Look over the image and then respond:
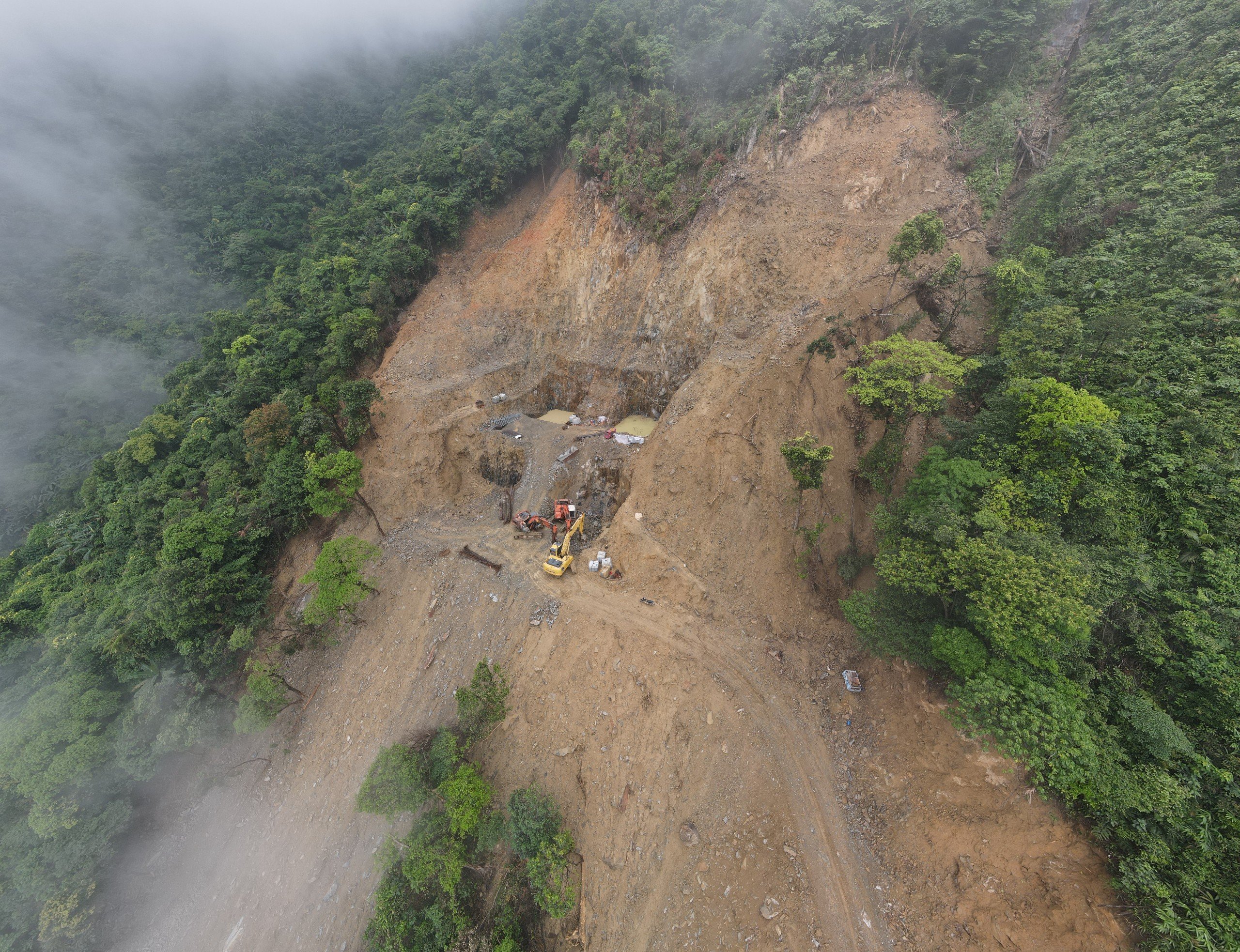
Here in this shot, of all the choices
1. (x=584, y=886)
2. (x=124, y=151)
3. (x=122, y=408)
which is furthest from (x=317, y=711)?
(x=124, y=151)

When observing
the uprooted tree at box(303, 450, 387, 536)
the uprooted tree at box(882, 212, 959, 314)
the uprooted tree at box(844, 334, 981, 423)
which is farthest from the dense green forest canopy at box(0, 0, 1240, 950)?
the uprooted tree at box(882, 212, 959, 314)

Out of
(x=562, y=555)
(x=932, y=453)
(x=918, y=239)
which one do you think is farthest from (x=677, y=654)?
(x=918, y=239)

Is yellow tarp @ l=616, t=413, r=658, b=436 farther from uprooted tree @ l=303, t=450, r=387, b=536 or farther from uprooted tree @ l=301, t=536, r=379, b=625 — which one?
uprooted tree @ l=301, t=536, r=379, b=625

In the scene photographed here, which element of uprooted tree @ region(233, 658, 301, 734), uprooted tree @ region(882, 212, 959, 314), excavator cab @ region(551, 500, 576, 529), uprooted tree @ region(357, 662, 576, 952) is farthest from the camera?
excavator cab @ region(551, 500, 576, 529)

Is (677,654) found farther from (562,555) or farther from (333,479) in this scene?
(333,479)

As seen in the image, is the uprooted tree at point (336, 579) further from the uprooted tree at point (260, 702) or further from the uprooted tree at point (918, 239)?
the uprooted tree at point (918, 239)
